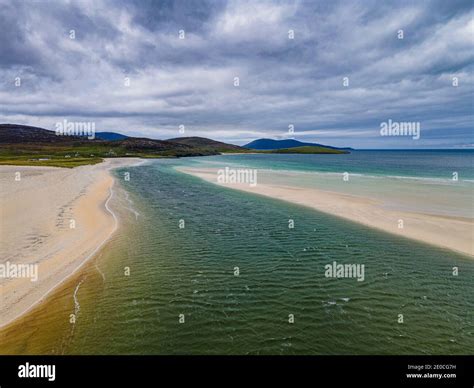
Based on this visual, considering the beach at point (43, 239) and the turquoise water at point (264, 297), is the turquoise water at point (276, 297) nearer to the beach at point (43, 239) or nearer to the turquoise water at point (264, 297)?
the turquoise water at point (264, 297)

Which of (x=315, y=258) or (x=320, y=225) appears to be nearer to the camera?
(x=315, y=258)

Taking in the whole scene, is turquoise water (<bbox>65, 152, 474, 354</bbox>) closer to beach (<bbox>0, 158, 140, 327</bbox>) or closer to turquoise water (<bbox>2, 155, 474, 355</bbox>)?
turquoise water (<bbox>2, 155, 474, 355</bbox>)

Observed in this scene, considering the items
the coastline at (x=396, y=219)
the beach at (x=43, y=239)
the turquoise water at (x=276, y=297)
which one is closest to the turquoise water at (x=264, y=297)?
the turquoise water at (x=276, y=297)

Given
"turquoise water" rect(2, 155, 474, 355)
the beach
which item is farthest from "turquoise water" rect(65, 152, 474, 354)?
the beach

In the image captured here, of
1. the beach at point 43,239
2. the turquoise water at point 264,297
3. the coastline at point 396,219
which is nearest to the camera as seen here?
the turquoise water at point 264,297

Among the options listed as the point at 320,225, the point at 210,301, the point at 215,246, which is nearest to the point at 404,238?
the point at 320,225
